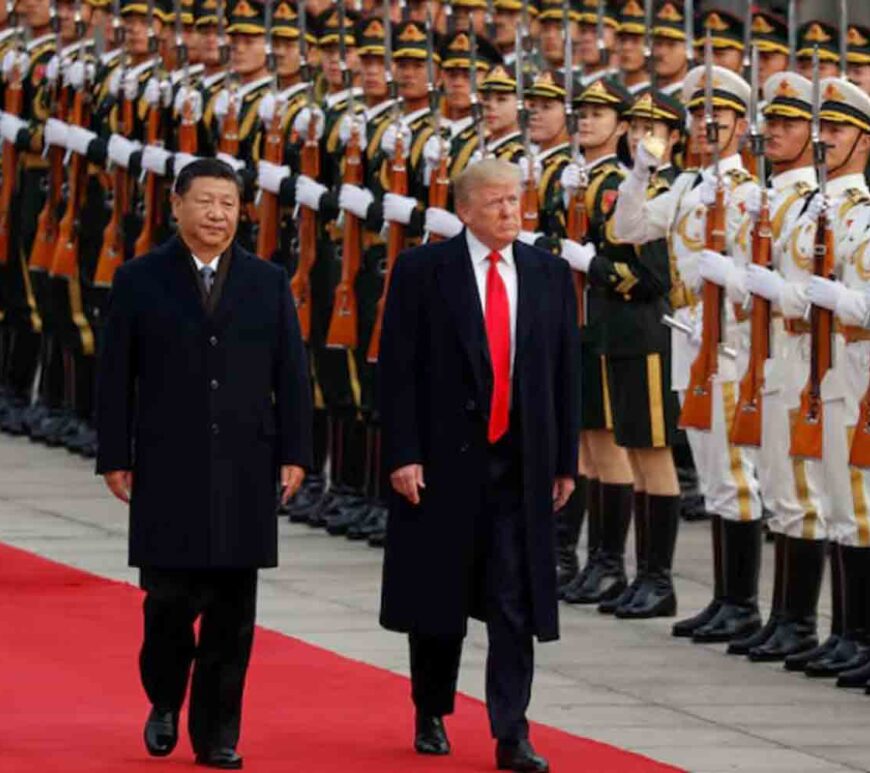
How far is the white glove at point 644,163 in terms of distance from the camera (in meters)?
14.3

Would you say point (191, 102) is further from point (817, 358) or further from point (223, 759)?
point (223, 759)

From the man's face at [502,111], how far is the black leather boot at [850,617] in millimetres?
3535

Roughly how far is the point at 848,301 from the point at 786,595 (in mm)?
1366

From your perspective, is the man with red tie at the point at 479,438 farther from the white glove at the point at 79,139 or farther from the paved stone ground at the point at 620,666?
the white glove at the point at 79,139

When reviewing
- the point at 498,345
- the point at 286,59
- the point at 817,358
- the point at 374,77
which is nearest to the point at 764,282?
the point at 817,358

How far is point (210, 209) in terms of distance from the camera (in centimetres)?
1127

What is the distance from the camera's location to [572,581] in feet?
51.1

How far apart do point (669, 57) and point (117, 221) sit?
11.1 feet

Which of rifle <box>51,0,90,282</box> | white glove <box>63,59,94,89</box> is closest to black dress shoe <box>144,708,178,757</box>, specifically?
rifle <box>51,0,90,282</box>

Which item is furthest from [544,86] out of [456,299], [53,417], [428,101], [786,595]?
[53,417]

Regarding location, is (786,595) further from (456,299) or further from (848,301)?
(456,299)

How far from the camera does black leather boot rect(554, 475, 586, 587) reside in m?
15.7

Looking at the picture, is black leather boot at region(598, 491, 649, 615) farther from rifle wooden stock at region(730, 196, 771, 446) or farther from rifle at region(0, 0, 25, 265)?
rifle at region(0, 0, 25, 265)

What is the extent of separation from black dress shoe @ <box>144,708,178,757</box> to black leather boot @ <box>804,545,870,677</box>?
287 centimetres
